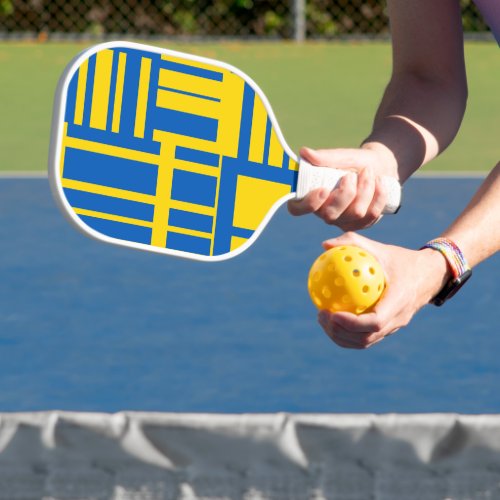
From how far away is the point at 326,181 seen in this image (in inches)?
92.2

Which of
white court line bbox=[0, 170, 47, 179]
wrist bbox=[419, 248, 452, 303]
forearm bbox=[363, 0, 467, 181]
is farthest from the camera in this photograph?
white court line bbox=[0, 170, 47, 179]

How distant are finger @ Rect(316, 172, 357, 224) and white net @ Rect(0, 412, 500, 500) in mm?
325

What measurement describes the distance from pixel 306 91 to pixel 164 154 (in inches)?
316

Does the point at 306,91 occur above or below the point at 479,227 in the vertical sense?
below

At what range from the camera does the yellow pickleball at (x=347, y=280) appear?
82.4 inches

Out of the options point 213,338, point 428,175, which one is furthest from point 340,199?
point 428,175

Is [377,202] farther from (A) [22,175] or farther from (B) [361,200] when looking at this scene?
(A) [22,175]

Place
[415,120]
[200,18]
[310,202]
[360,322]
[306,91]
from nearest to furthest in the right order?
[360,322], [310,202], [415,120], [306,91], [200,18]

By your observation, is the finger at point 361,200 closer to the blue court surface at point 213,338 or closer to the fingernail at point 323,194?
the fingernail at point 323,194

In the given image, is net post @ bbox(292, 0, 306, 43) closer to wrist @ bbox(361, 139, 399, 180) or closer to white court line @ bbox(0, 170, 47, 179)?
white court line @ bbox(0, 170, 47, 179)

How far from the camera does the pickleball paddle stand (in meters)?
2.25

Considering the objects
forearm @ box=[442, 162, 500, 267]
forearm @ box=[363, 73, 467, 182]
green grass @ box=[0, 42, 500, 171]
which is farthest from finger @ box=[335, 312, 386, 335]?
green grass @ box=[0, 42, 500, 171]

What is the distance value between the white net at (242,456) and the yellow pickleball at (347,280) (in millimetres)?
218

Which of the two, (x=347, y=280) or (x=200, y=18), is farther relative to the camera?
(x=200, y=18)
